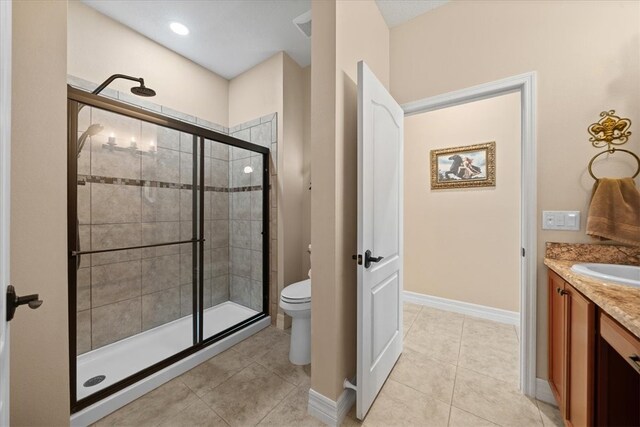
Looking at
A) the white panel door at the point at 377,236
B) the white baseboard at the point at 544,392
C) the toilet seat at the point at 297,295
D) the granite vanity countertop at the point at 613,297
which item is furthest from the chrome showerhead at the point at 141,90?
the white baseboard at the point at 544,392

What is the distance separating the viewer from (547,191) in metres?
1.51

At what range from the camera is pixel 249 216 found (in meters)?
2.74

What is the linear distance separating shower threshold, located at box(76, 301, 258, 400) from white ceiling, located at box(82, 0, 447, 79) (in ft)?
8.59

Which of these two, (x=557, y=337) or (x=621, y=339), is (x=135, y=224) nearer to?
(x=621, y=339)

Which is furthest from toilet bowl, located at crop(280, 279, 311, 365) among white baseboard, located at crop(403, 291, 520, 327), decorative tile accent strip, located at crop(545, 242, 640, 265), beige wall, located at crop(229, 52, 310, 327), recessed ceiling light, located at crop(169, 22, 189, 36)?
recessed ceiling light, located at crop(169, 22, 189, 36)

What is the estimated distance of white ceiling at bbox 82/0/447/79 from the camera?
1.92 meters

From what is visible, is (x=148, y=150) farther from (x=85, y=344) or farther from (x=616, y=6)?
(x=616, y=6)

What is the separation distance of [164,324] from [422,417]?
7.49ft

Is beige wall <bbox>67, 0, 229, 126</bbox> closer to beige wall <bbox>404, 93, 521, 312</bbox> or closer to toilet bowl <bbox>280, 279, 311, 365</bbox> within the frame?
toilet bowl <bbox>280, 279, 311, 365</bbox>

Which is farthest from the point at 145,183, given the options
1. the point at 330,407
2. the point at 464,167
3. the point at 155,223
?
the point at 464,167

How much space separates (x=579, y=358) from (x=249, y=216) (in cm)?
260

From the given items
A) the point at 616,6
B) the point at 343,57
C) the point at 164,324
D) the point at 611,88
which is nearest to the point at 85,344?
the point at 164,324

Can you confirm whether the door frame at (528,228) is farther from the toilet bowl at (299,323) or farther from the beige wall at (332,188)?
the toilet bowl at (299,323)

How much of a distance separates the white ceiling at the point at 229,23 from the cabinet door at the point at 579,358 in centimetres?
212
